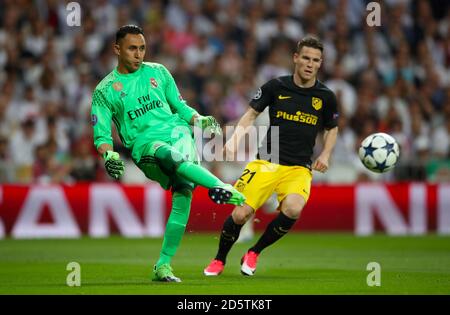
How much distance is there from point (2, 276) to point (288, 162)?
3.26m

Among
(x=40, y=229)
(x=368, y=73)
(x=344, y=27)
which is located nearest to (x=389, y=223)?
(x=368, y=73)

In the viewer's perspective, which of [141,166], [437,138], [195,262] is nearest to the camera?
[141,166]

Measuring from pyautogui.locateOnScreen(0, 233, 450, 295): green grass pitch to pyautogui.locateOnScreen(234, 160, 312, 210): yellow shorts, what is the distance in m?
0.84

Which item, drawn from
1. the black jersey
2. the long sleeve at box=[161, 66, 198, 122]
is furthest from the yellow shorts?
the long sleeve at box=[161, 66, 198, 122]

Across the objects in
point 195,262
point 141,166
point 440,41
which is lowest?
point 195,262

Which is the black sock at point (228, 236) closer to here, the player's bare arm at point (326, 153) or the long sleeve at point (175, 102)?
the player's bare arm at point (326, 153)

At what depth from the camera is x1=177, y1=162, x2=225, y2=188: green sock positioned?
28.9ft

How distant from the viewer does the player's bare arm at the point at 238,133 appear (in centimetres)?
978

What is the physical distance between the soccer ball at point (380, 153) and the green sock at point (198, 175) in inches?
97.3

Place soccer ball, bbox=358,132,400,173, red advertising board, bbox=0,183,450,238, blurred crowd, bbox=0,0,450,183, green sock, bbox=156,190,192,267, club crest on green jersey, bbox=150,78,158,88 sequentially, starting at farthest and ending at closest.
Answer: blurred crowd, bbox=0,0,450,183 < red advertising board, bbox=0,183,450,238 < soccer ball, bbox=358,132,400,173 < club crest on green jersey, bbox=150,78,158,88 < green sock, bbox=156,190,192,267

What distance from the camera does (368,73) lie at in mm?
19234

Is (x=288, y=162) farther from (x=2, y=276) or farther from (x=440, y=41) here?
(x=440, y=41)

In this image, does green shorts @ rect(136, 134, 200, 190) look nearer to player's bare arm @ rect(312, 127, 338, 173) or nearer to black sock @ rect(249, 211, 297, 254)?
black sock @ rect(249, 211, 297, 254)

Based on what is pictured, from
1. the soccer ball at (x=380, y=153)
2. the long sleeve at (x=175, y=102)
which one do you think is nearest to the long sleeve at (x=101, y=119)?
the long sleeve at (x=175, y=102)
